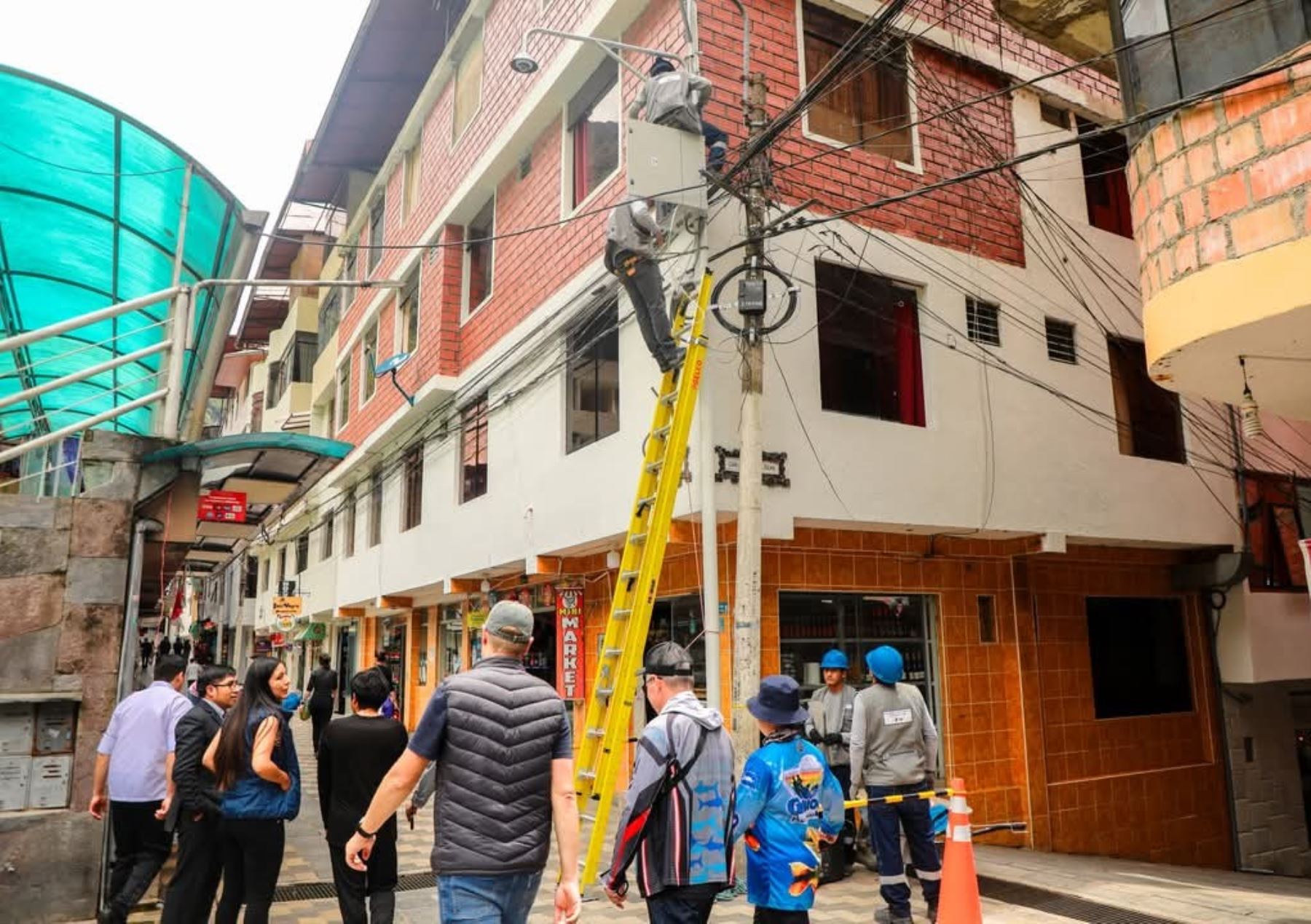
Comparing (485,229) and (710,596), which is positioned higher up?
(485,229)

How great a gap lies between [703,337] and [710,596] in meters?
2.31

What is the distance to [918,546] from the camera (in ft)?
35.3

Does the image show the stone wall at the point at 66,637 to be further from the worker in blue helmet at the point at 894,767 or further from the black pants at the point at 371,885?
the worker in blue helmet at the point at 894,767

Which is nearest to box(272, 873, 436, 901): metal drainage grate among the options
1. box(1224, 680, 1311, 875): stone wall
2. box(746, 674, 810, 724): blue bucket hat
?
box(746, 674, 810, 724): blue bucket hat

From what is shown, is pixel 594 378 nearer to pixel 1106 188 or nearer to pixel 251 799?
pixel 251 799

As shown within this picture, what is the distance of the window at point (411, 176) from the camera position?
57.5ft

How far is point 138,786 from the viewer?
6211 millimetres

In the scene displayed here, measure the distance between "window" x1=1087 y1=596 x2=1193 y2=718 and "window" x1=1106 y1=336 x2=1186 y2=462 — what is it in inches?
81.6

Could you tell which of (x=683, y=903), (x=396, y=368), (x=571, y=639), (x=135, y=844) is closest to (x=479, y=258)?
(x=396, y=368)

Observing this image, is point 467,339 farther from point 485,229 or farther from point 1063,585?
point 1063,585

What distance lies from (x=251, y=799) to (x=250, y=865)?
0.37 metres

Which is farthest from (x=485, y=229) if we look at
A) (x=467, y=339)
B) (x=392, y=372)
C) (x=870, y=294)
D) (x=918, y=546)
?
(x=918, y=546)

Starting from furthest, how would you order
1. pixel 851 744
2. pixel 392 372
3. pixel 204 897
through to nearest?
1. pixel 392 372
2. pixel 851 744
3. pixel 204 897

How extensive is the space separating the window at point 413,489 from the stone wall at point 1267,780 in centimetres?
1270
